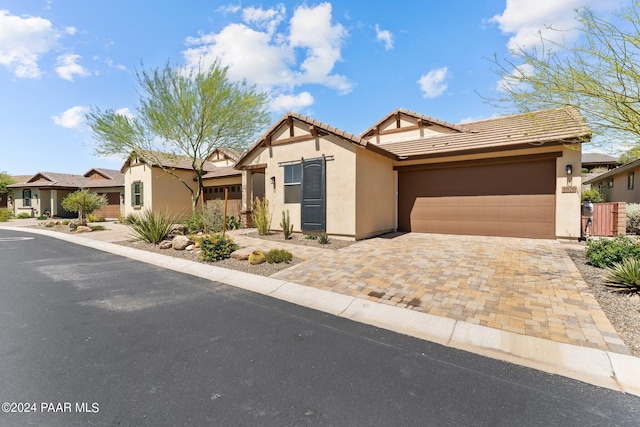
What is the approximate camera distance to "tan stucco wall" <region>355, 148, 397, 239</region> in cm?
1008

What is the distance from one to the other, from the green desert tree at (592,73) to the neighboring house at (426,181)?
4.29 meters

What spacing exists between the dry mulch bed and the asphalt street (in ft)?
4.34

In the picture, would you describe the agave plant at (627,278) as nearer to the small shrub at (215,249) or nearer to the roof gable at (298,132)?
the roof gable at (298,132)

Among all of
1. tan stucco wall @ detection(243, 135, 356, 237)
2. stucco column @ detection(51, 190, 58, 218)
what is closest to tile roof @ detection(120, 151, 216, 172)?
tan stucco wall @ detection(243, 135, 356, 237)

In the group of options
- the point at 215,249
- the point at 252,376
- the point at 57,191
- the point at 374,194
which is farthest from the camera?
the point at 57,191

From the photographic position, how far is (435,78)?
970 centimetres

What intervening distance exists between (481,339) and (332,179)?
761 cm

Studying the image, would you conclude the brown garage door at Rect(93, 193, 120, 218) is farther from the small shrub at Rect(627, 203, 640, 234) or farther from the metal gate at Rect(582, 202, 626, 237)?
the small shrub at Rect(627, 203, 640, 234)

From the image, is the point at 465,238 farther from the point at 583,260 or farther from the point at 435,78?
the point at 435,78

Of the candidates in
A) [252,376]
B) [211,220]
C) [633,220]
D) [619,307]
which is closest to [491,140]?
[633,220]

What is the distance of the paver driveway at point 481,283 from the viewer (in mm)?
3750

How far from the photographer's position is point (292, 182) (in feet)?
38.3

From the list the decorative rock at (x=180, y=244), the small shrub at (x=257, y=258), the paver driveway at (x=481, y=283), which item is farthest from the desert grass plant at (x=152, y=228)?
the paver driveway at (x=481, y=283)

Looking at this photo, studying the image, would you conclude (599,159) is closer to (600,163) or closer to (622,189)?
(600,163)
